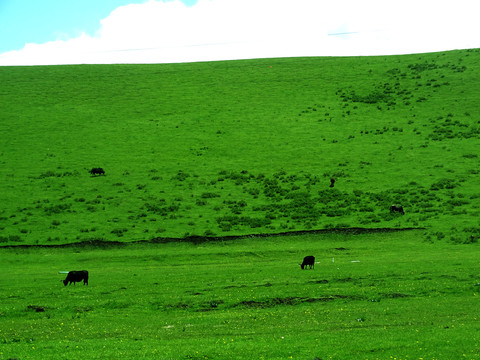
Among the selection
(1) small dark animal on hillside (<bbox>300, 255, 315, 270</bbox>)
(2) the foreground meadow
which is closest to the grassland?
(2) the foreground meadow

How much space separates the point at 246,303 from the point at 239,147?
1739 inches

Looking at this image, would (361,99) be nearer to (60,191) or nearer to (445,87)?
(445,87)

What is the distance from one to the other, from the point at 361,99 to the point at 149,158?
34.6 meters

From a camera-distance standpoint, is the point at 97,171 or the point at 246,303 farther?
the point at 97,171

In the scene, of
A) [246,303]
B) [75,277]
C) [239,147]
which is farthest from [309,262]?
[239,147]

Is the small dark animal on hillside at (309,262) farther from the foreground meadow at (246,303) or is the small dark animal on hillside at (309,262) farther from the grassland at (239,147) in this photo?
the grassland at (239,147)

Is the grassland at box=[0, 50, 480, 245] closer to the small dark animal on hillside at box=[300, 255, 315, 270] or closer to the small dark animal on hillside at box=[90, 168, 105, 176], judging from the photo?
the small dark animal on hillside at box=[90, 168, 105, 176]

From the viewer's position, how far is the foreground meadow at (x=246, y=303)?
15078 mm

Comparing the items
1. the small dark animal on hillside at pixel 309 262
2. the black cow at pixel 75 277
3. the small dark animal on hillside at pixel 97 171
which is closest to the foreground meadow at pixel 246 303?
the small dark animal on hillside at pixel 309 262

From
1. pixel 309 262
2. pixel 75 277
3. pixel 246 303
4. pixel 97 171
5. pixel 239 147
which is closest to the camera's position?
pixel 246 303

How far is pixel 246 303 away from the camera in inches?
862

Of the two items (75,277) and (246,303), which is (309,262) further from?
(75,277)

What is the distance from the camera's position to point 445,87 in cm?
7925

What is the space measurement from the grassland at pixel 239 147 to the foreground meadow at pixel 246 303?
5722 millimetres
